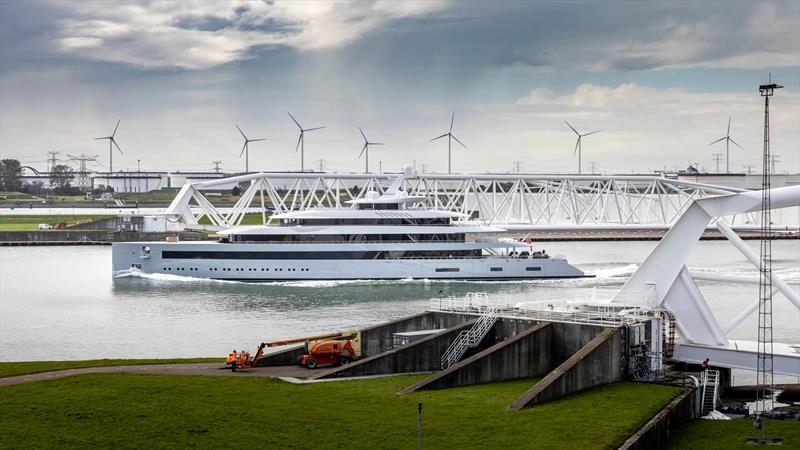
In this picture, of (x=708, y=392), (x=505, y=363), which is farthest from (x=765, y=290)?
(x=505, y=363)

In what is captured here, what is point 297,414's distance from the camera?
20.6 m

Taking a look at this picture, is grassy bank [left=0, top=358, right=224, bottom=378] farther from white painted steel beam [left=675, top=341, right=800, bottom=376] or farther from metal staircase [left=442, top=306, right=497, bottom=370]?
white painted steel beam [left=675, top=341, right=800, bottom=376]

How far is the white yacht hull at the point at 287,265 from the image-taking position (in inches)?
2501

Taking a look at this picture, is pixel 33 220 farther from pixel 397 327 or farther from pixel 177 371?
pixel 177 371

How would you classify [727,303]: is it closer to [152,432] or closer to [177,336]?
[177,336]

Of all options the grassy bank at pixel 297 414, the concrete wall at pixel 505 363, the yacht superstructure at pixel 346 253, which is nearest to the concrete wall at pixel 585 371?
the grassy bank at pixel 297 414

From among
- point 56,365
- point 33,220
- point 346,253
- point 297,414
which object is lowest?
point 297,414

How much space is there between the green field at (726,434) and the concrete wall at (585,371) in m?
2.48

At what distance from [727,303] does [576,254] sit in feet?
153

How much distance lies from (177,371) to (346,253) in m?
39.1

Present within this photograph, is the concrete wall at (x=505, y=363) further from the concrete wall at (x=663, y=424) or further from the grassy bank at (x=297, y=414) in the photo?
the concrete wall at (x=663, y=424)

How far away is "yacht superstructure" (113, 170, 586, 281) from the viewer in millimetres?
63656

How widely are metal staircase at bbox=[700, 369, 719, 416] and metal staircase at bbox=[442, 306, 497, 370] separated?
19.5ft

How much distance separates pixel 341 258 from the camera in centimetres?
6444
